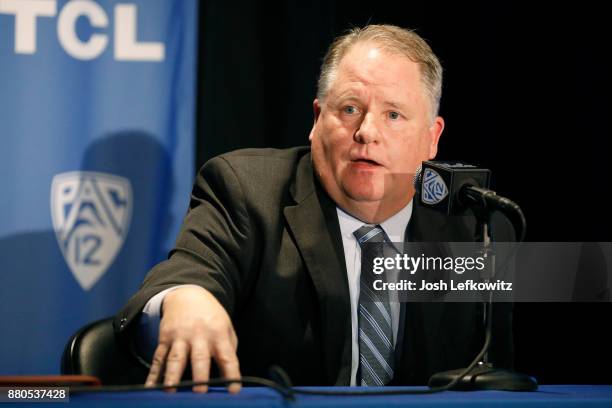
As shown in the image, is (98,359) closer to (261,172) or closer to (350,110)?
(261,172)

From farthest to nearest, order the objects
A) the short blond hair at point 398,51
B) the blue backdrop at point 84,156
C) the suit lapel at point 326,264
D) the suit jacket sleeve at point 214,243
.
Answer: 1. the blue backdrop at point 84,156
2. the short blond hair at point 398,51
3. the suit lapel at point 326,264
4. the suit jacket sleeve at point 214,243

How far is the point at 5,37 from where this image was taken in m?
2.91

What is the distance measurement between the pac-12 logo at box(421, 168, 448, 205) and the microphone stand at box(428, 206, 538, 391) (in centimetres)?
7

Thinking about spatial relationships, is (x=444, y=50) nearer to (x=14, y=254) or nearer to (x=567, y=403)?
(x=14, y=254)

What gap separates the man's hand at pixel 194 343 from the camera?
141cm

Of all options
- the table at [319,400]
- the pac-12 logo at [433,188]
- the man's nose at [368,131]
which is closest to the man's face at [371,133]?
the man's nose at [368,131]

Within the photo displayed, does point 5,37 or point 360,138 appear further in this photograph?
point 5,37

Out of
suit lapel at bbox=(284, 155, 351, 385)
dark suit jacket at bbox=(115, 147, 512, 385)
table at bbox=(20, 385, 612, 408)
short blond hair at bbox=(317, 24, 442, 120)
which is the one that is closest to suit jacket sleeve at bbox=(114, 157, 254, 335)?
dark suit jacket at bbox=(115, 147, 512, 385)

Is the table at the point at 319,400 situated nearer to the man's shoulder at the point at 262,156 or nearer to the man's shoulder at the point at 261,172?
the man's shoulder at the point at 261,172

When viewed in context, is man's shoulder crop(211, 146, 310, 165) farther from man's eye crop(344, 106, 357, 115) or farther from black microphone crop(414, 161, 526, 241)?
black microphone crop(414, 161, 526, 241)

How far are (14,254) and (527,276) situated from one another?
1.71 meters

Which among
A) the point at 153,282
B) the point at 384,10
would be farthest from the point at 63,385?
the point at 384,10

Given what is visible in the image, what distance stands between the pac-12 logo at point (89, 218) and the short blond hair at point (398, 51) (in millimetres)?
979

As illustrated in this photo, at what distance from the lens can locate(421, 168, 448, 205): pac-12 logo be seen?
1.62 meters
